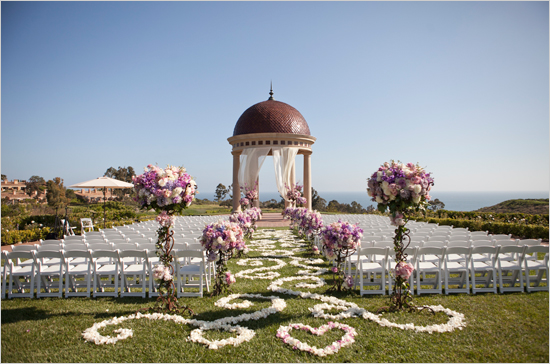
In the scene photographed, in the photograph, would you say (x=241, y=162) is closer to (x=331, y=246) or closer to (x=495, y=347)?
(x=331, y=246)

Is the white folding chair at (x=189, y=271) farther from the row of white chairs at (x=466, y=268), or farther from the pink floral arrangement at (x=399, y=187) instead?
the pink floral arrangement at (x=399, y=187)

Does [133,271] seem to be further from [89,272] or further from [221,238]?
[221,238]

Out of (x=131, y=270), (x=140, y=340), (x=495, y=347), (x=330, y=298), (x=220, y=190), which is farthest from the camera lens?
(x=220, y=190)

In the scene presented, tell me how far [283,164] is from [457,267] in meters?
15.7

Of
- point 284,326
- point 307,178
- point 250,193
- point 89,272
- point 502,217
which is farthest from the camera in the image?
point 307,178

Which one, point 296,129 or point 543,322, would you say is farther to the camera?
point 296,129

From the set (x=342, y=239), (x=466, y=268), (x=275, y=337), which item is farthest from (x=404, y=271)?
(x=275, y=337)

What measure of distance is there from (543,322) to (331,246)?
325 cm

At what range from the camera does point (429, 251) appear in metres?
5.72

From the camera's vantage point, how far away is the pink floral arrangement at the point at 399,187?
4.70m

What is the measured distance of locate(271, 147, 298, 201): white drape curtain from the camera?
2123 centimetres

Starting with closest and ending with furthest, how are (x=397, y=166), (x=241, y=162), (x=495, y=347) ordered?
1. (x=495, y=347)
2. (x=397, y=166)
3. (x=241, y=162)

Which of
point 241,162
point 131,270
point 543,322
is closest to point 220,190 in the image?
point 241,162

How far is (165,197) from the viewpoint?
16.0ft
